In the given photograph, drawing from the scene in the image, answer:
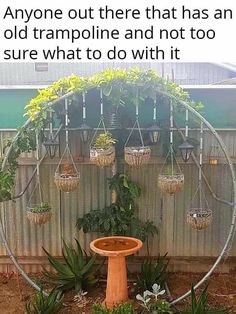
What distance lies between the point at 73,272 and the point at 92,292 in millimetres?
333

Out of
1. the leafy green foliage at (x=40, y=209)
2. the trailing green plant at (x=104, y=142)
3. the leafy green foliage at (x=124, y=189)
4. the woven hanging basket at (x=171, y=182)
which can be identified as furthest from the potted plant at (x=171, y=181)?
the leafy green foliage at (x=40, y=209)

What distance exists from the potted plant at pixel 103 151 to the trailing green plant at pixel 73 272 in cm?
101

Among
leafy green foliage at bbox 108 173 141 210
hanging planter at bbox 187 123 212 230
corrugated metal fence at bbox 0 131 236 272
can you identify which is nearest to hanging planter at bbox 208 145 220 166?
corrugated metal fence at bbox 0 131 236 272

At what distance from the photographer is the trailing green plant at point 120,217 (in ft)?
14.9

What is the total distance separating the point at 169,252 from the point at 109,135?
65.3 inches

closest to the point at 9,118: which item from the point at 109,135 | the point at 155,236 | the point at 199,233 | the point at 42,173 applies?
the point at 42,173

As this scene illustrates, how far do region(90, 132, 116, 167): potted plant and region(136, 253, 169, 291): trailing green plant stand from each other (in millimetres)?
1241

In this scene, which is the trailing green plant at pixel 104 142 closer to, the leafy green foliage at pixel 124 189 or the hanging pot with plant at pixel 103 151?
the hanging pot with plant at pixel 103 151

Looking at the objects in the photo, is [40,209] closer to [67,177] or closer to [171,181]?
[67,177]

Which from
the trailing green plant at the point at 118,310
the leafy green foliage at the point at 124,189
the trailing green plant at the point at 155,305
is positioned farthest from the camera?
the leafy green foliage at the point at 124,189

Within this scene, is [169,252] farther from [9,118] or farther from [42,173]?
[9,118]

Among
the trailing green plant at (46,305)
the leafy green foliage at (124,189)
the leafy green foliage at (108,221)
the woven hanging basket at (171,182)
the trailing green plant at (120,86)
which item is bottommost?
the trailing green plant at (46,305)

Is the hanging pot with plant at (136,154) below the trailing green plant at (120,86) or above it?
below

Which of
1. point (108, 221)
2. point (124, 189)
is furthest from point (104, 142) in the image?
point (108, 221)
